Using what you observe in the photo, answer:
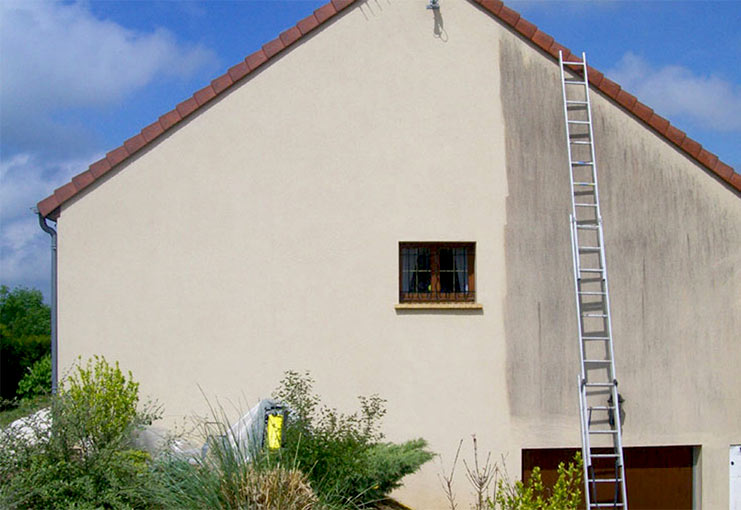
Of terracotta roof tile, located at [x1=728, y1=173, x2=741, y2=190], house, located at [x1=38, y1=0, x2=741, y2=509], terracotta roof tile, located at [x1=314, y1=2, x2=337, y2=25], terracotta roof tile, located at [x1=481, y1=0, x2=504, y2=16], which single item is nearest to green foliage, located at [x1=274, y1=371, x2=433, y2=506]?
house, located at [x1=38, y1=0, x2=741, y2=509]

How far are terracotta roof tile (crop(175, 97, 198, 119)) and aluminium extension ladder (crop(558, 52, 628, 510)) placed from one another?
4.66 metres

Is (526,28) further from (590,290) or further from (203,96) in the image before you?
(203,96)

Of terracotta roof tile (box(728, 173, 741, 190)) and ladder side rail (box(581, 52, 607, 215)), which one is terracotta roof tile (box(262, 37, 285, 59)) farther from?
terracotta roof tile (box(728, 173, 741, 190))

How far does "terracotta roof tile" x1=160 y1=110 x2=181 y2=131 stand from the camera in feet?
32.4

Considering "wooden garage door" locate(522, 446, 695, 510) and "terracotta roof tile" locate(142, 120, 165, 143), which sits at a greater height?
"terracotta roof tile" locate(142, 120, 165, 143)

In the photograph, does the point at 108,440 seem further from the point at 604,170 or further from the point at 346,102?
the point at 604,170

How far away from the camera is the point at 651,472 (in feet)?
34.8

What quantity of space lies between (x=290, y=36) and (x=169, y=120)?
1.84m

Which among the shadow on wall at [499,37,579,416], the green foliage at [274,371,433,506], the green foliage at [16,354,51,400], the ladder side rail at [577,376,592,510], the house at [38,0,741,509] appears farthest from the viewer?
the green foliage at [16,354,51,400]

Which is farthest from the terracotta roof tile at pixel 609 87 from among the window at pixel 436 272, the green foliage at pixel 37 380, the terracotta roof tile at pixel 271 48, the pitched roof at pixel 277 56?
the green foliage at pixel 37 380

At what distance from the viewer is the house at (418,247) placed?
9914 mm

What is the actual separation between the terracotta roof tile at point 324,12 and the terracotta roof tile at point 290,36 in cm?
31

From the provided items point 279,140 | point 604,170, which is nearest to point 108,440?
point 279,140

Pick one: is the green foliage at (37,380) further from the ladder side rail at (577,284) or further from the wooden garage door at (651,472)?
the ladder side rail at (577,284)
